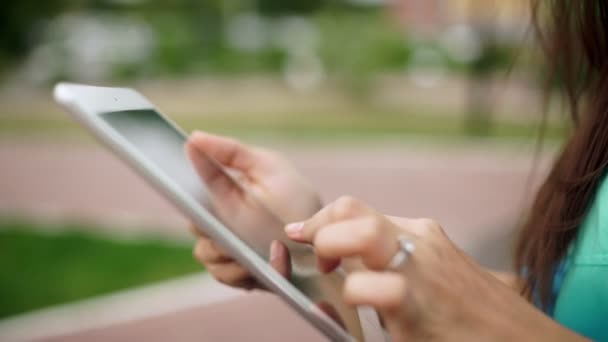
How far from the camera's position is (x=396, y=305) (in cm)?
78

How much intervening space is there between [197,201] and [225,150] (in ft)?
1.31

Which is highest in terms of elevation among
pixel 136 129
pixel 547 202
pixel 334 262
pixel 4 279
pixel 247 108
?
pixel 136 129

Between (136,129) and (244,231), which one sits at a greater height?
(136,129)

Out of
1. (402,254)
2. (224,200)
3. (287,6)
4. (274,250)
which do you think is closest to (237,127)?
(224,200)

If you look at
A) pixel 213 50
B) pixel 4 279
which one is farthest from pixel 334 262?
pixel 213 50

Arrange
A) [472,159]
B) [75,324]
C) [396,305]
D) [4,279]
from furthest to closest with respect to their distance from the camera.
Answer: [472,159] < [4,279] < [75,324] < [396,305]

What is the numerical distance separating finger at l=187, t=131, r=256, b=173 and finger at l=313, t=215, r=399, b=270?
0.52 meters

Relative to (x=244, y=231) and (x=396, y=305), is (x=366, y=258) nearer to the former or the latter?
(x=396, y=305)

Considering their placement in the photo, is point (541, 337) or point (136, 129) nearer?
point (541, 337)

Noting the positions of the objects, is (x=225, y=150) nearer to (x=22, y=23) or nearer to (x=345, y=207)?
(x=345, y=207)

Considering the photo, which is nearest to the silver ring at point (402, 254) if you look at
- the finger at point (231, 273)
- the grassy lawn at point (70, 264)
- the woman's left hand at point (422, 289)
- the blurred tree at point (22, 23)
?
the woman's left hand at point (422, 289)

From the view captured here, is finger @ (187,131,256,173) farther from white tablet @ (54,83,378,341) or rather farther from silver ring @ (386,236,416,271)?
silver ring @ (386,236,416,271)

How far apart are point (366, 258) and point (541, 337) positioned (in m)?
0.22

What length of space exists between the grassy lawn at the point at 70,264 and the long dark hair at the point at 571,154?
3777 mm
